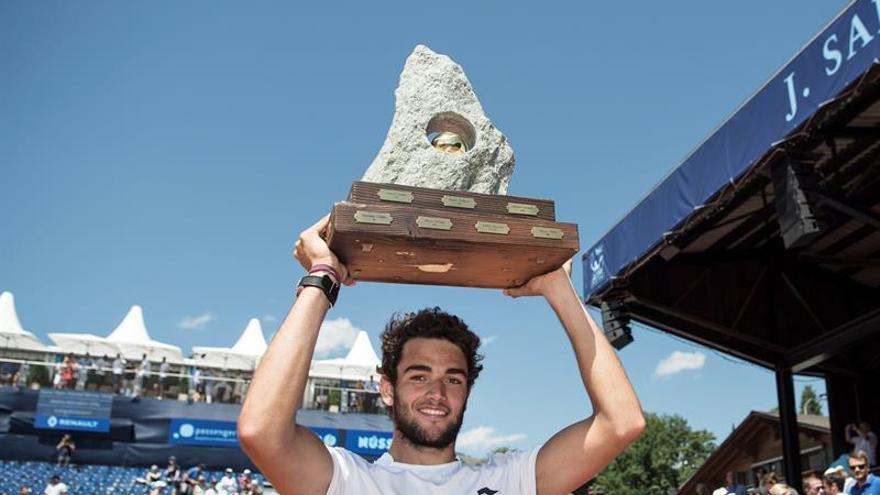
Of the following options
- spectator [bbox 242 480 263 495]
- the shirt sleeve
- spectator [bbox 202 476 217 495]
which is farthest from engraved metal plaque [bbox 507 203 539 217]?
spectator [bbox 202 476 217 495]

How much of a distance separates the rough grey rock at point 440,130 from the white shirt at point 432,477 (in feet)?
3.59

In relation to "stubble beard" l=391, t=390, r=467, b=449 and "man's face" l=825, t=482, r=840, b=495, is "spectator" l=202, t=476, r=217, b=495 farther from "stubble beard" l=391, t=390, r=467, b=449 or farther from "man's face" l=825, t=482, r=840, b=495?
"stubble beard" l=391, t=390, r=467, b=449

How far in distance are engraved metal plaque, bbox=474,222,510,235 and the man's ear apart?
22.4 inches

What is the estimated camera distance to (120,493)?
22.8m

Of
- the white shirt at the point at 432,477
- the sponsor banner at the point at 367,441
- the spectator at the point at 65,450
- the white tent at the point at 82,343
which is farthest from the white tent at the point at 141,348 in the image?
the white shirt at the point at 432,477

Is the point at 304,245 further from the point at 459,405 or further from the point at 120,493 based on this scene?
the point at 120,493

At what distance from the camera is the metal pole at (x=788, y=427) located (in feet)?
39.5

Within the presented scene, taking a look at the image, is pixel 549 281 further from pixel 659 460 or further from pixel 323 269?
pixel 659 460

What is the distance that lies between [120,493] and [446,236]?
76.7 ft

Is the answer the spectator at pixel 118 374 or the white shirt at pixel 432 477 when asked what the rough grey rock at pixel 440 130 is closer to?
the white shirt at pixel 432 477

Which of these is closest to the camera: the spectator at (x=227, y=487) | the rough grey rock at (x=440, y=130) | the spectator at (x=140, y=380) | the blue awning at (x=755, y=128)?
the rough grey rock at (x=440, y=130)

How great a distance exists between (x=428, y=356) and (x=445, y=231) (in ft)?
1.28

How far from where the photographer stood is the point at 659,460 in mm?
60969

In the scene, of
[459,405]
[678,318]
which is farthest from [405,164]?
[678,318]
